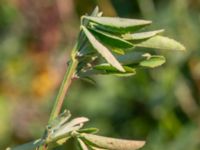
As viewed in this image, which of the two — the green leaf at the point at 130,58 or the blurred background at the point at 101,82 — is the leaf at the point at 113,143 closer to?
the green leaf at the point at 130,58

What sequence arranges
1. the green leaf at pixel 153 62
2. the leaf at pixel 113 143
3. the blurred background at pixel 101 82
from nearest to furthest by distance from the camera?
1. the leaf at pixel 113 143
2. the green leaf at pixel 153 62
3. the blurred background at pixel 101 82

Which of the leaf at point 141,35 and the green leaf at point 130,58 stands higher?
the leaf at point 141,35

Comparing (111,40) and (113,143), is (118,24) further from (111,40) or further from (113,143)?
(113,143)

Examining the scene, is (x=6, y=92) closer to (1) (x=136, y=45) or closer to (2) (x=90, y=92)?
(2) (x=90, y=92)

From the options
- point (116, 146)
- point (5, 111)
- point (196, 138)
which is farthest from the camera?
point (5, 111)

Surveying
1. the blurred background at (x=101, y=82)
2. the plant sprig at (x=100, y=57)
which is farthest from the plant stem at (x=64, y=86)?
the blurred background at (x=101, y=82)

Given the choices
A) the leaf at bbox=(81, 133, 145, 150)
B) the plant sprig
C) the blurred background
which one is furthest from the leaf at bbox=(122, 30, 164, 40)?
the blurred background

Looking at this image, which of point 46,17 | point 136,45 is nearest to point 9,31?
point 46,17
